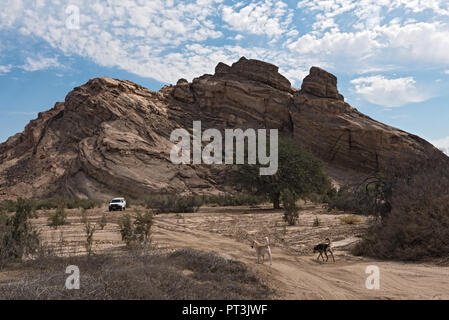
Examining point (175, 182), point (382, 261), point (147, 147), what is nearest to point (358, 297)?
point (382, 261)

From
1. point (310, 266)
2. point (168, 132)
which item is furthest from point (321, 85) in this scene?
point (310, 266)

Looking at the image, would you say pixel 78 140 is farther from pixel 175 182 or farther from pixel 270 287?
pixel 270 287

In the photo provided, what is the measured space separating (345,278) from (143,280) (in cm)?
435

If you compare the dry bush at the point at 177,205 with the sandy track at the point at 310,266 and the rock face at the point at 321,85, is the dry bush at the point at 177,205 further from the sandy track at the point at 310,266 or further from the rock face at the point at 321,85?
the rock face at the point at 321,85

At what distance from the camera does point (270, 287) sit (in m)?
6.33

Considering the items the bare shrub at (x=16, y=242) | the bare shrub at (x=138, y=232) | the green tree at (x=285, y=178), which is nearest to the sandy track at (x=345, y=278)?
the bare shrub at (x=138, y=232)

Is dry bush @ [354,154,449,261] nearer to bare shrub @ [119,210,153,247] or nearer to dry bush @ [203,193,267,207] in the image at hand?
bare shrub @ [119,210,153,247]

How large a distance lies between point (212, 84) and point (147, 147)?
1575cm

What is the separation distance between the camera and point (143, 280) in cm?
541

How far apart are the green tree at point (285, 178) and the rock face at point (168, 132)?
13062 mm

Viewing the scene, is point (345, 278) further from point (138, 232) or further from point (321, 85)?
point (321, 85)

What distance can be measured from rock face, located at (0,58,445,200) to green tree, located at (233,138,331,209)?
42.9 ft

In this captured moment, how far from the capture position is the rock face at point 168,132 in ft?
134
